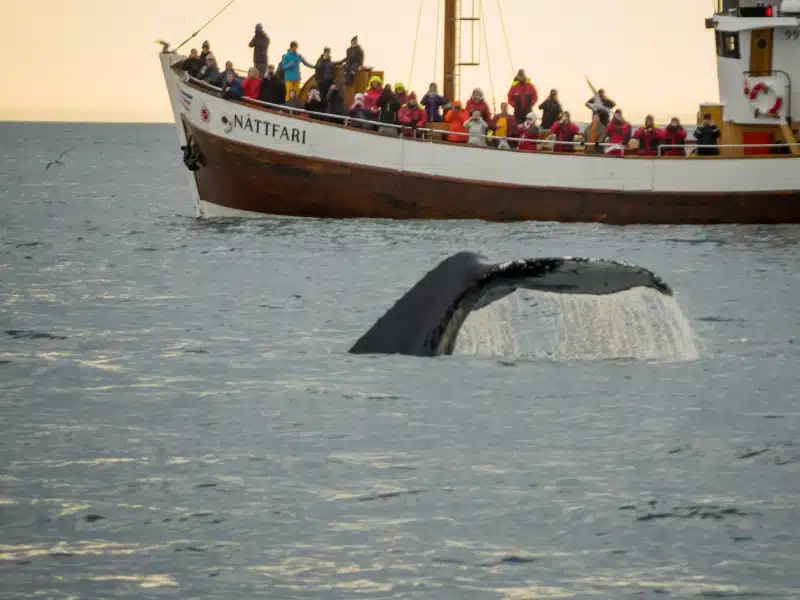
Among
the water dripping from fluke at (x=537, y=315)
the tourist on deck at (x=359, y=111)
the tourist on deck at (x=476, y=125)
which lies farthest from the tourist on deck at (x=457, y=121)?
the water dripping from fluke at (x=537, y=315)

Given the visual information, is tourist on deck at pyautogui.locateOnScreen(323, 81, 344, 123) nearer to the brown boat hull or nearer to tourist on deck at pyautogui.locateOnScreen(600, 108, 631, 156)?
the brown boat hull

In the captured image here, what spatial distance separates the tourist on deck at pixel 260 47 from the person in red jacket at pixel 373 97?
2.60m

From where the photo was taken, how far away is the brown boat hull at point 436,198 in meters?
40.8

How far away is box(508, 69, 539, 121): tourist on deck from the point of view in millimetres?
37906

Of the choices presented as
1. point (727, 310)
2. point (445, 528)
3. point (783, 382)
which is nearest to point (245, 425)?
point (445, 528)

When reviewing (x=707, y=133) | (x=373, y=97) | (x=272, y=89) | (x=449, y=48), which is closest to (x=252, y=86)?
(x=272, y=89)

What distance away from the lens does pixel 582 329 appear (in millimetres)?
26859

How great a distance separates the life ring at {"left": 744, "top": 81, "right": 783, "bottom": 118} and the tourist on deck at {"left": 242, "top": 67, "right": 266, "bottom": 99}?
1161 cm

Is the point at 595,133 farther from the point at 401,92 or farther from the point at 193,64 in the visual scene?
the point at 193,64

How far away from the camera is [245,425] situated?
15859 mm

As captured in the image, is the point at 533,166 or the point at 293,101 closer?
the point at 533,166

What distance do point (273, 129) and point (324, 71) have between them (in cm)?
228

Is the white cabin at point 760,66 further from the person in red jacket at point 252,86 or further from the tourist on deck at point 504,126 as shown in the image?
the person in red jacket at point 252,86

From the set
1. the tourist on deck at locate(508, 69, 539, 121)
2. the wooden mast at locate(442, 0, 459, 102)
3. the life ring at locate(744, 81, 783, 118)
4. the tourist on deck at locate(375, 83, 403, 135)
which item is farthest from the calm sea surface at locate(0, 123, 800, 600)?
the wooden mast at locate(442, 0, 459, 102)
